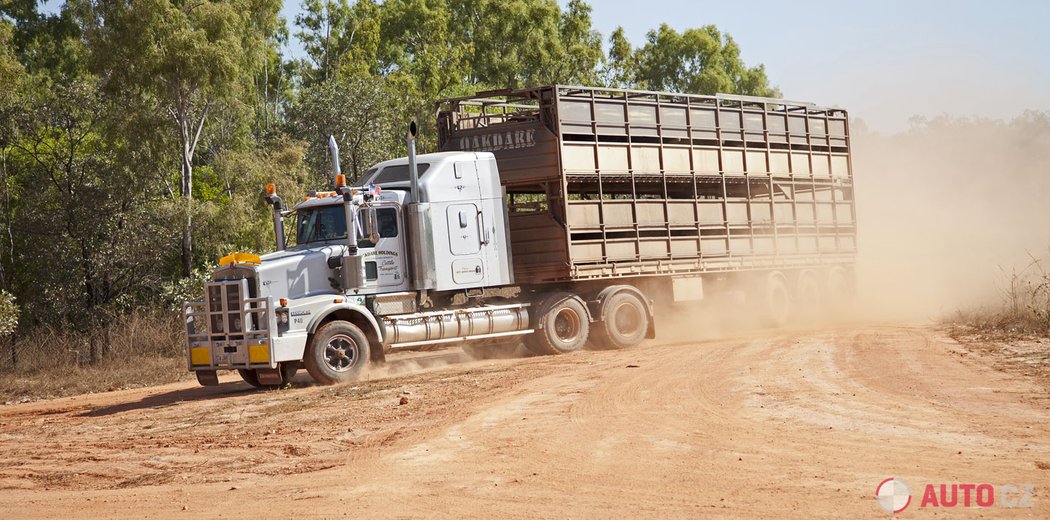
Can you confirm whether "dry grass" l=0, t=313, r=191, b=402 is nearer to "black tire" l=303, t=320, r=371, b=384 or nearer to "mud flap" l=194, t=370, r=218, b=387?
"mud flap" l=194, t=370, r=218, b=387

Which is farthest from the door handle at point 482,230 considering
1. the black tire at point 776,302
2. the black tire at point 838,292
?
the black tire at point 838,292

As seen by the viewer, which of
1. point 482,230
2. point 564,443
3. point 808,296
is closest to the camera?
point 564,443

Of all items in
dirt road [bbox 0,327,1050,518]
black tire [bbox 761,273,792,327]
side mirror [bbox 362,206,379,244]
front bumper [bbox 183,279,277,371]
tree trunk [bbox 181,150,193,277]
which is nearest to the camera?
dirt road [bbox 0,327,1050,518]

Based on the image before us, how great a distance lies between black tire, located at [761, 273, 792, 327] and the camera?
911 inches

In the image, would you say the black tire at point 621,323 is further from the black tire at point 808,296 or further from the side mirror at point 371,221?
the side mirror at point 371,221

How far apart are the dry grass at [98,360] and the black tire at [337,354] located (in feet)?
15.9

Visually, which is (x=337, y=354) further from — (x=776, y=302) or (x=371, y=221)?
(x=776, y=302)

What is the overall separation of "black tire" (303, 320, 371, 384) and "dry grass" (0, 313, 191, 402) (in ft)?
15.9

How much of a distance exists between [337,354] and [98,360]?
8.67 metres

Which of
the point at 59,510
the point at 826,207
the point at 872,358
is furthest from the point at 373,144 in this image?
the point at 59,510

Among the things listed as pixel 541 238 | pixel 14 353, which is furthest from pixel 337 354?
pixel 14 353

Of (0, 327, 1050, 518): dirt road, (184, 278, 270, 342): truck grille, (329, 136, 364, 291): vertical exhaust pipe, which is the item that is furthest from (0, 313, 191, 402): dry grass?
(329, 136, 364, 291): vertical exhaust pipe

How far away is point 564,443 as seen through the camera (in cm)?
977

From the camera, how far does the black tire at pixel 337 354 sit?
15.7 meters
